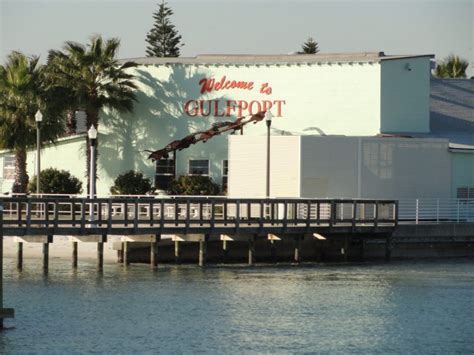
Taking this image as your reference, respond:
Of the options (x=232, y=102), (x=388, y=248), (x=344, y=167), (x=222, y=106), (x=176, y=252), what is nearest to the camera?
(x=176, y=252)

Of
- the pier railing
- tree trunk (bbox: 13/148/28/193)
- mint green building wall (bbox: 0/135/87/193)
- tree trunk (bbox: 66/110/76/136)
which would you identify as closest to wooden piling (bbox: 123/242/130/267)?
the pier railing

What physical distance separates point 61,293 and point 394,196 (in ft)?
62.0

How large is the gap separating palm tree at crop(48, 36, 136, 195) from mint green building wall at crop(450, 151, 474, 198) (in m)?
15.4

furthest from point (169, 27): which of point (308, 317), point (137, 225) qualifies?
point (308, 317)

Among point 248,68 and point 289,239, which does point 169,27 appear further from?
point 289,239

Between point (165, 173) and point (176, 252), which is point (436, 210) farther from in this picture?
point (165, 173)

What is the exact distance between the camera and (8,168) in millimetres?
74375

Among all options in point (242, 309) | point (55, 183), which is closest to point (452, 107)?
point (55, 183)

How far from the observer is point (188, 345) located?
4031 cm

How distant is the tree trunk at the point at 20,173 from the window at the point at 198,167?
7164mm

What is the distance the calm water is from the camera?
133 feet

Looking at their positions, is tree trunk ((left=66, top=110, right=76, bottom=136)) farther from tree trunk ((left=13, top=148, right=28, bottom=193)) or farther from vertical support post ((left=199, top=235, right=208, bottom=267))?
vertical support post ((left=199, top=235, right=208, bottom=267))

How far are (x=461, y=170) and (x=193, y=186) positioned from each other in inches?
442

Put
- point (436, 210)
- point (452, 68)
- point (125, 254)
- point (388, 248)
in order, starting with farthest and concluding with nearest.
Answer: point (452, 68) → point (436, 210) → point (388, 248) → point (125, 254)
